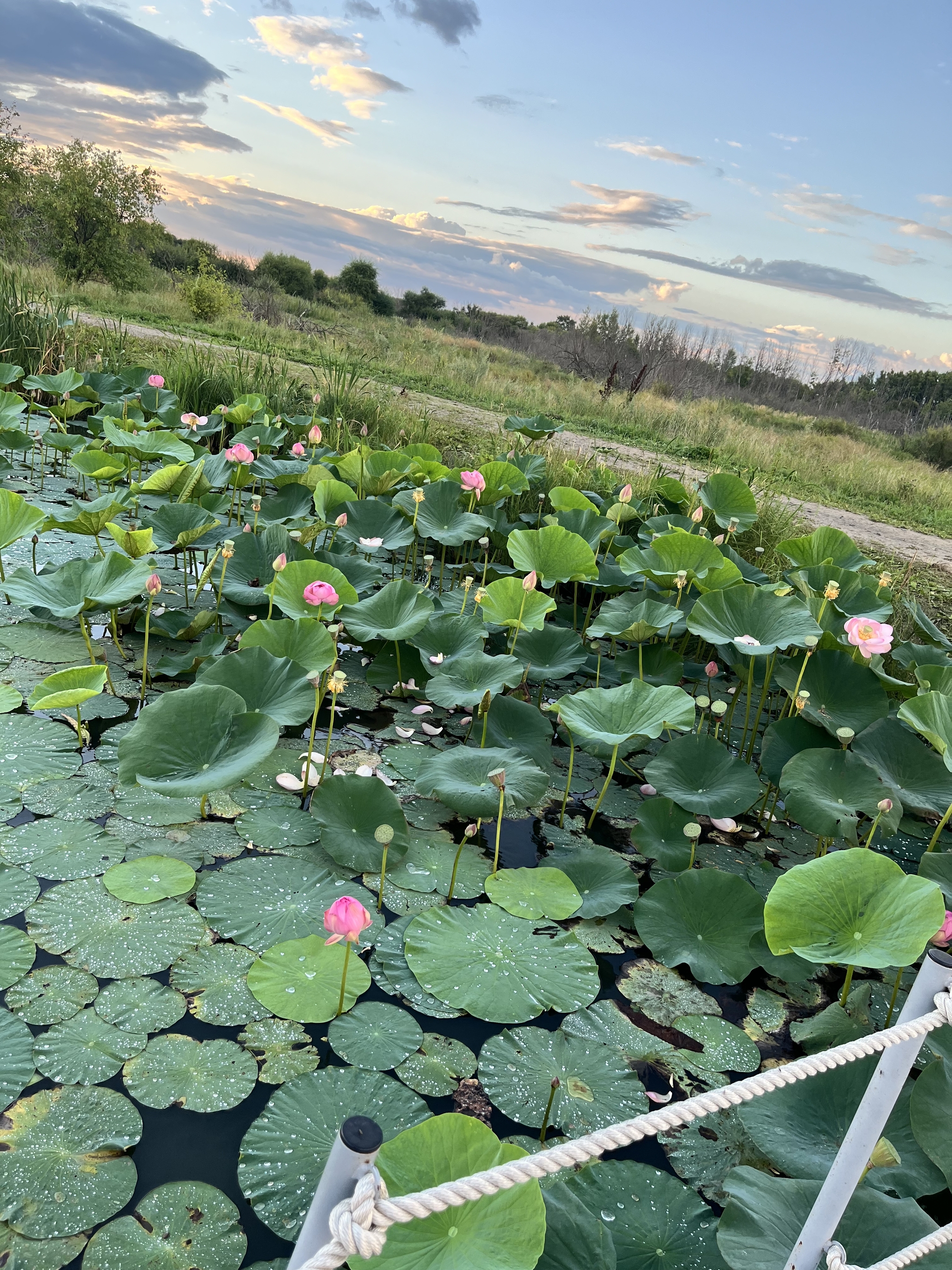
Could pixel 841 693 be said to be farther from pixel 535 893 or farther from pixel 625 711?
pixel 535 893

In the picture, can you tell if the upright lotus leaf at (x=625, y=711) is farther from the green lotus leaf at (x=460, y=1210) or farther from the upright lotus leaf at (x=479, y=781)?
the green lotus leaf at (x=460, y=1210)

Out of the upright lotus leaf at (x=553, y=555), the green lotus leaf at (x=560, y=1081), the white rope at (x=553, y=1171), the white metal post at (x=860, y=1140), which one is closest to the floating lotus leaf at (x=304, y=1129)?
the green lotus leaf at (x=560, y=1081)

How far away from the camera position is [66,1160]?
0.86 metres

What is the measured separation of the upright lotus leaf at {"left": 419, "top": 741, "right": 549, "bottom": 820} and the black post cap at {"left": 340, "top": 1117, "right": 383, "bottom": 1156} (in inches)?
40.4

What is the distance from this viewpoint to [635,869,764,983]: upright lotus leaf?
135 centimetres

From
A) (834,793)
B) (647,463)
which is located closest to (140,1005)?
(834,793)

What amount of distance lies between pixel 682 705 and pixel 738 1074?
0.67m

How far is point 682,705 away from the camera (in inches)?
61.3

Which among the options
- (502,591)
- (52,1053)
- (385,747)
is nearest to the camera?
(52,1053)

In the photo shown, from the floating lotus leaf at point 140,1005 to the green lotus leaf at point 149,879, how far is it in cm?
16

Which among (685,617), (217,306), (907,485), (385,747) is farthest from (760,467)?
(217,306)

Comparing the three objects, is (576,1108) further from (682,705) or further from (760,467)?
(760,467)

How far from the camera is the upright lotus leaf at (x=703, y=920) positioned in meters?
1.35

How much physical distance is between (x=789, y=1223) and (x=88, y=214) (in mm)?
17281
